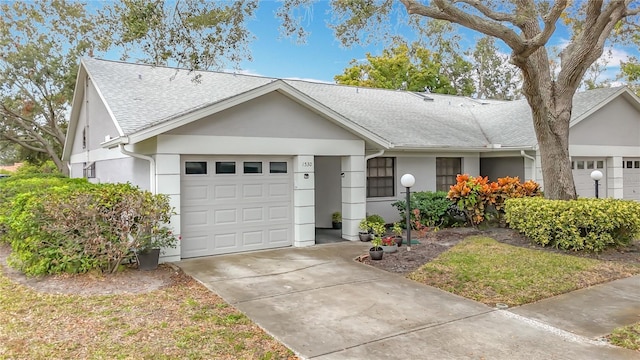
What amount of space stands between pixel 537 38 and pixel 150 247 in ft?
30.0

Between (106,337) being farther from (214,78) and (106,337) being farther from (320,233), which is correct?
(214,78)

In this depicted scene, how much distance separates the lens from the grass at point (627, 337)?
441cm

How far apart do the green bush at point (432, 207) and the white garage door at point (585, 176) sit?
5867 mm

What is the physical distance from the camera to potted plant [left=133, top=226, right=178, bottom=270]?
7.42m

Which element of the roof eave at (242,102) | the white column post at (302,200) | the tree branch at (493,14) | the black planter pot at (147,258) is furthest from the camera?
the white column post at (302,200)

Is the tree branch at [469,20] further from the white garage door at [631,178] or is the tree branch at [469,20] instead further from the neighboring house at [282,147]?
the white garage door at [631,178]

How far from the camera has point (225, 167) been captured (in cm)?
921

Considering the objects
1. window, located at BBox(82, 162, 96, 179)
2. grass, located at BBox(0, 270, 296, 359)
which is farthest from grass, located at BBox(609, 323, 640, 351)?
window, located at BBox(82, 162, 96, 179)

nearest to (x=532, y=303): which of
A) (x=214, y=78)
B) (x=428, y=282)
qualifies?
(x=428, y=282)

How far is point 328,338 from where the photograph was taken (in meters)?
4.61

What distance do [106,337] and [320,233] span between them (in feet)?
26.1

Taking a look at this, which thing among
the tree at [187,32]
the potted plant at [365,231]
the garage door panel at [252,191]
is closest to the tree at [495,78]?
the potted plant at [365,231]

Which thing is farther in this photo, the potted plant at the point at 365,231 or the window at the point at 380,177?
the window at the point at 380,177

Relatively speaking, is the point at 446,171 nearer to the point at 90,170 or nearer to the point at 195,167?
the point at 195,167
